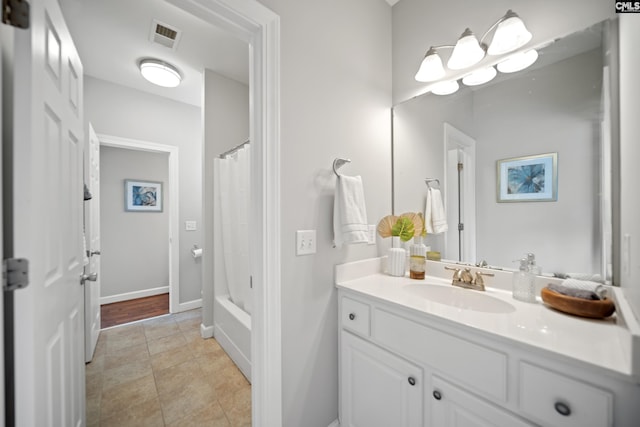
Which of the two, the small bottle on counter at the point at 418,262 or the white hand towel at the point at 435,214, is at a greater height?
the white hand towel at the point at 435,214

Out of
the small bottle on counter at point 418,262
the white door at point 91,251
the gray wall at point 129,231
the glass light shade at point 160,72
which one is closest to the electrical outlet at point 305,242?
the small bottle on counter at point 418,262

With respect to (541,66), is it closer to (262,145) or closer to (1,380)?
(262,145)

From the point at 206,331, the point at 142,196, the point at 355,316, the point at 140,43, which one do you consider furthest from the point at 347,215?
the point at 142,196

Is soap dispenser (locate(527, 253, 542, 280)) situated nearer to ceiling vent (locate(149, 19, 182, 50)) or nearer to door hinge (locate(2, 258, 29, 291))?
door hinge (locate(2, 258, 29, 291))

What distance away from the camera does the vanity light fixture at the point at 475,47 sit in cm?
114

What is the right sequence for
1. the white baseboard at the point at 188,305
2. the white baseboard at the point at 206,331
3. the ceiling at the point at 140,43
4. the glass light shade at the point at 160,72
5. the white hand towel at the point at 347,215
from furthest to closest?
the white baseboard at the point at 188,305
the white baseboard at the point at 206,331
the glass light shade at the point at 160,72
the ceiling at the point at 140,43
the white hand towel at the point at 347,215

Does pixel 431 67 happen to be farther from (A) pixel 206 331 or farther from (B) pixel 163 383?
(A) pixel 206 331

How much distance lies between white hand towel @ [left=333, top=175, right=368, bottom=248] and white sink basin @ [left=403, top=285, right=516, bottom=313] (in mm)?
383

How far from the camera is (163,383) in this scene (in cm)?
179

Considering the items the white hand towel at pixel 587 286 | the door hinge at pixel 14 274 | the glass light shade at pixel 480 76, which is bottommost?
the white hand towel at pixel 587 286

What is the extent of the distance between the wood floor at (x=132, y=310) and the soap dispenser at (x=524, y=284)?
3512 millimetres

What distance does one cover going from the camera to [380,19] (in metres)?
1.64

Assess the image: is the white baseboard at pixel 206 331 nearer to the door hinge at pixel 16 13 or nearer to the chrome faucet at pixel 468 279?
the chrome faucet at pixel 468 279

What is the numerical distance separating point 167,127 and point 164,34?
1.26 metres
